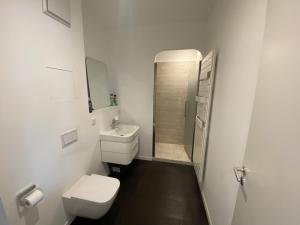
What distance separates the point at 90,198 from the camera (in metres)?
1.37

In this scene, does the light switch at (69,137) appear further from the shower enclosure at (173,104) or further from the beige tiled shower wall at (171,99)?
the beige tiled shower wall at (171,99)

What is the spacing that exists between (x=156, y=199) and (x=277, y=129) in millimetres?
1835

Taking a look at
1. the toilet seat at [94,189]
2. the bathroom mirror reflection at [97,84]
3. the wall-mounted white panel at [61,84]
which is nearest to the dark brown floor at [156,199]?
the toilet seat at [94,189]

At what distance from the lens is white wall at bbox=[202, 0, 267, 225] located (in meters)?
0.89

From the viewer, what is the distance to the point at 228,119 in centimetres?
122

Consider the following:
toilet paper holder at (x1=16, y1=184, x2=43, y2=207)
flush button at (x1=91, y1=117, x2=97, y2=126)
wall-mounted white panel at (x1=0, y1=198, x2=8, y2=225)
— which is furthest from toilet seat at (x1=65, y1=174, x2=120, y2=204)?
flush button at (x1=91, y1=117, x2=97, y2=126)

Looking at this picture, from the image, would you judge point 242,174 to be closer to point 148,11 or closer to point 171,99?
point 148,11

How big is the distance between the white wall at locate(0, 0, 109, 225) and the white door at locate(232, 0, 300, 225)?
4.87 feet

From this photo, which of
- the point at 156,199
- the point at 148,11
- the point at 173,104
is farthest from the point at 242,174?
the point at 173,104

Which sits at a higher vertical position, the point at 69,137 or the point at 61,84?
the point at 61,84

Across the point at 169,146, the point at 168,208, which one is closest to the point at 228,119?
the point at 168,208

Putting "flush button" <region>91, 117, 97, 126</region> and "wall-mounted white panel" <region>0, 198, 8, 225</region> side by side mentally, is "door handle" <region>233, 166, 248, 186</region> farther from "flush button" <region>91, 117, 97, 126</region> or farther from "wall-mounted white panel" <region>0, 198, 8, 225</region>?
"flush button" <region>91, 117, 97, 126</region>

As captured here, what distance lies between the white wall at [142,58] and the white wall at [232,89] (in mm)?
723

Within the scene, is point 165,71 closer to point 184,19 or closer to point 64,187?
point 184,19
